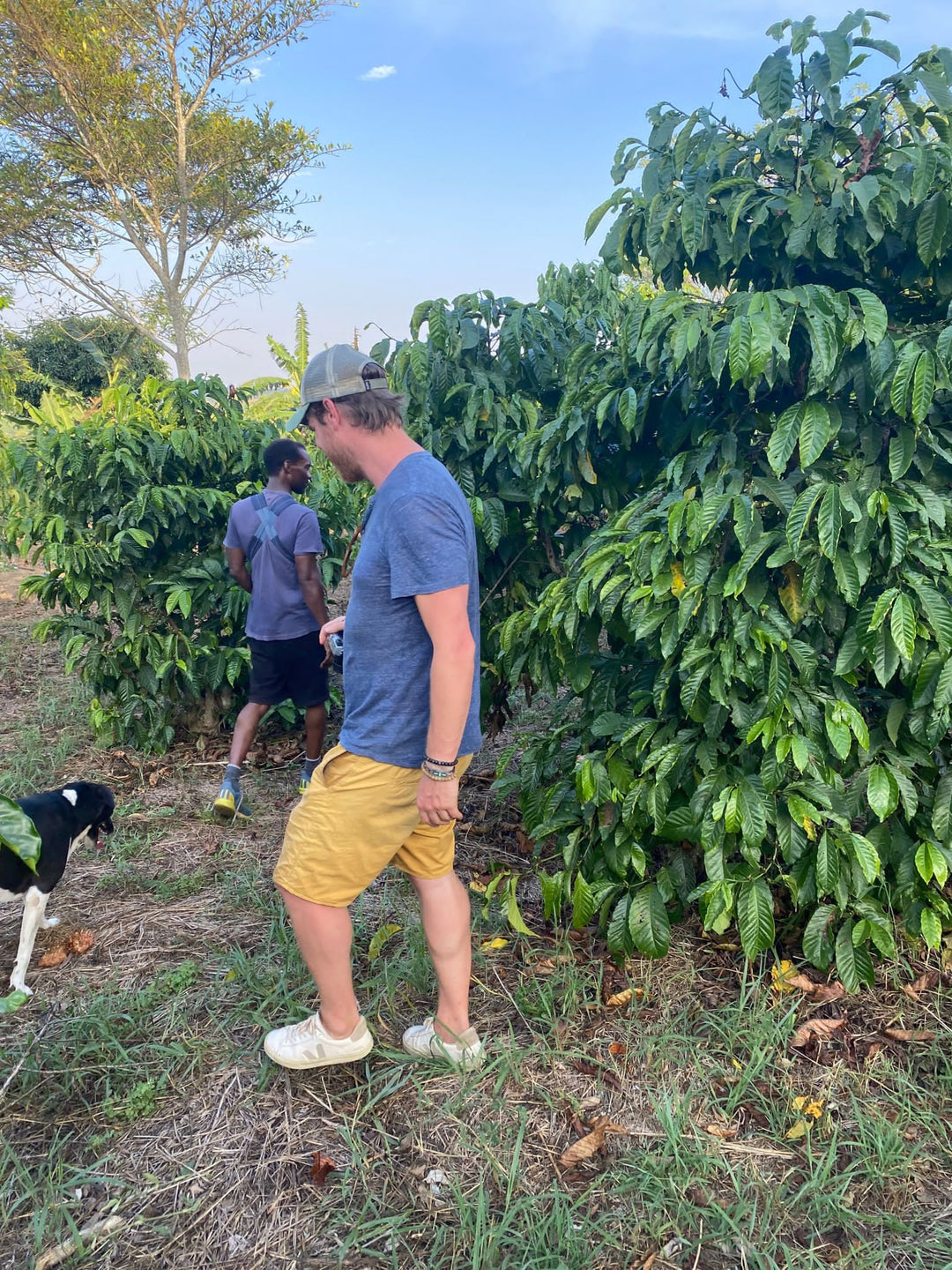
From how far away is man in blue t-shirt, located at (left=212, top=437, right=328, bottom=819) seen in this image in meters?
3.88

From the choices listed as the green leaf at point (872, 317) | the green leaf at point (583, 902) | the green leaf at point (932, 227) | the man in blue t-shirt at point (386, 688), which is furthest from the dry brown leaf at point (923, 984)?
the green leaf at point (932, 227)

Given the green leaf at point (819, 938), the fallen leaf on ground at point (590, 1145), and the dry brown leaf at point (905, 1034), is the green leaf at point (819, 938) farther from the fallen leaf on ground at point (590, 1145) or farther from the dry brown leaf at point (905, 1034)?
the fallen leaf on ground at point (590, 1145)

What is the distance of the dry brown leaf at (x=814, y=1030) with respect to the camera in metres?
2.35

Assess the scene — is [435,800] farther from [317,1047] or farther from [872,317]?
[872,317]

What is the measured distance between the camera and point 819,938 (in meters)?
2.38

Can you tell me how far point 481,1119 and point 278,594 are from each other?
2495 mm

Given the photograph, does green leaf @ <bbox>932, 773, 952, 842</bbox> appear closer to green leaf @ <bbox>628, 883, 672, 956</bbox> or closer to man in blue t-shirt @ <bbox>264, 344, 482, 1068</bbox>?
green leaf @ <bbox>628, 883, 672, 956</bbox>

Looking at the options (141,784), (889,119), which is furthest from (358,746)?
(141,784)

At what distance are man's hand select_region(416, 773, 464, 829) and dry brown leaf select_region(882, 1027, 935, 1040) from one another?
147cm

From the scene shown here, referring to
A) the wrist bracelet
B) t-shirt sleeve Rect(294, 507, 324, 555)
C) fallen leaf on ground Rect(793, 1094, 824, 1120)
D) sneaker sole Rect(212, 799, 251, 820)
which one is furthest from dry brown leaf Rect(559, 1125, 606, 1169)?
t-shirt sleeve Rect(294, 507, 324, 555)

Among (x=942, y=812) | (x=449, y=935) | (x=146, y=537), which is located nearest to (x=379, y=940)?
(x=449, y=935)

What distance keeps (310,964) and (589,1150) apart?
818 mm

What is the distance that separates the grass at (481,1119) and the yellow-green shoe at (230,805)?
2.78 feet

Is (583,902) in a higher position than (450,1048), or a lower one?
higher
